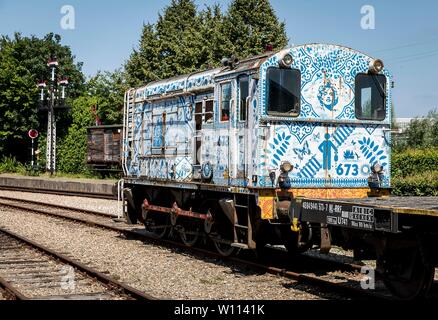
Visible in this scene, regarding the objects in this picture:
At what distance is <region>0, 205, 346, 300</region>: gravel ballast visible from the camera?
31.4 ft

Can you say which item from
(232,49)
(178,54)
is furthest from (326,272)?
(178,54)

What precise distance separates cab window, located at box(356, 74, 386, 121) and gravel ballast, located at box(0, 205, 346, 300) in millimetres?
3479

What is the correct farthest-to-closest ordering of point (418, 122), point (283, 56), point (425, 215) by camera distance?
point (418, 122), point (283, 56), point (425, 215)

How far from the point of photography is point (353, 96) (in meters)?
11.7

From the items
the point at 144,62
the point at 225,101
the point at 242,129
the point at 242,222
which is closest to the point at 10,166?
the point at 144,62

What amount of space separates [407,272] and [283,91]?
4.08 m

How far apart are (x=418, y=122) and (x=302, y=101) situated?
30159 mm

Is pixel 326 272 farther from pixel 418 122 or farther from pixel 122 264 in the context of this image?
pixel 418 122

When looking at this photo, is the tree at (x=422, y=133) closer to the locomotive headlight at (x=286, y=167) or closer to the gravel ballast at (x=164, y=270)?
the gravel ballast at (x=164, y=270)

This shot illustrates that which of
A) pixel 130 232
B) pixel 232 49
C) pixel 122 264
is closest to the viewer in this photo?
pixel 122 264

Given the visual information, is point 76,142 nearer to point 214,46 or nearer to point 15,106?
point 15,106

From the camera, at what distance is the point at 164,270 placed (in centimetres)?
1155

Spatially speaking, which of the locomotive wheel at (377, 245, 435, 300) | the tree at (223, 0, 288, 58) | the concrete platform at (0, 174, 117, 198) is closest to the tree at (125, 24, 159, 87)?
the tree at (223, 0, 288, 58)

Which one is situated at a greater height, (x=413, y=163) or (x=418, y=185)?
(x=413, y=163)
